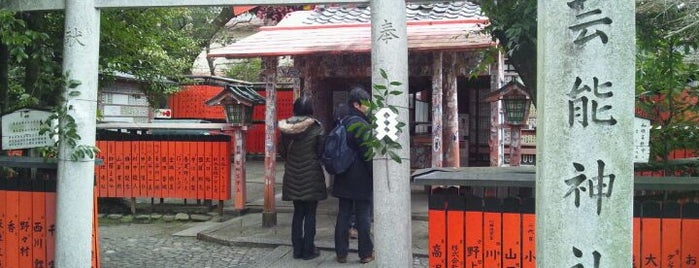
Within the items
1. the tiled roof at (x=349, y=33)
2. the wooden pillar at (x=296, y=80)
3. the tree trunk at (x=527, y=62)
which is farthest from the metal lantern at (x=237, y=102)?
the tree trunk at (x=527, y=62)

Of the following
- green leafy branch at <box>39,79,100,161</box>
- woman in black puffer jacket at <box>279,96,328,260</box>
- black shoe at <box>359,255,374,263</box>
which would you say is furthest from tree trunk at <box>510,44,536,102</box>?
green leafy branch at <box>39,79,100,161</box>

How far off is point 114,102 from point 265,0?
41.6 feet

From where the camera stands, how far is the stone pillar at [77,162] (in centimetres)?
564

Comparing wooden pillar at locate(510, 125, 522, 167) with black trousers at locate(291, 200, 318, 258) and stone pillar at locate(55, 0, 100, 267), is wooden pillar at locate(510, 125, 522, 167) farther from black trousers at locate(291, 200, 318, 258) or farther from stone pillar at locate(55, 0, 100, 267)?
stone pillar at locate(55, 0, 100, 267)

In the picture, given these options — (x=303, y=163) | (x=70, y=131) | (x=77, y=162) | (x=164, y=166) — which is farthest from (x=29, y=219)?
(x=164, y=166)

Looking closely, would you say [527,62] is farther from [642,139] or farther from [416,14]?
[416,14]

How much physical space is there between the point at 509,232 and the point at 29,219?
407cm

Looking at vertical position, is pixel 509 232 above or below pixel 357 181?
below

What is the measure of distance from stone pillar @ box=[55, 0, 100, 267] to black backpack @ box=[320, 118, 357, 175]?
2436 mm

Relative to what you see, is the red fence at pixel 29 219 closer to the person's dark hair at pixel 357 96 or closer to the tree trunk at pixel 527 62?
the person's dark hair at pixel 357 96

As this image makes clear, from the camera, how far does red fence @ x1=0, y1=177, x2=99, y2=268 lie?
5.88 metres

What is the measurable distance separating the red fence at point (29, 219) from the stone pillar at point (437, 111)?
516 cm

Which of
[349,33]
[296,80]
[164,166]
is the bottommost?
[164,166]

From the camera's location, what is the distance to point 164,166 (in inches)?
444
